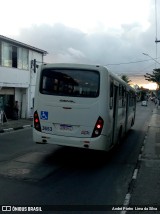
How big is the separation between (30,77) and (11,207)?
79.7ft

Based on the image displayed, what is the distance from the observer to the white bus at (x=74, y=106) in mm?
9703

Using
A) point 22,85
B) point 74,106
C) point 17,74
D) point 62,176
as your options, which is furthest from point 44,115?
point 22,85

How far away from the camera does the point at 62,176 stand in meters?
8.62

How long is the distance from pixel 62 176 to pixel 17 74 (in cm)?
1985

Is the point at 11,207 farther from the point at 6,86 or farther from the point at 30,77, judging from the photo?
the point at 30,77

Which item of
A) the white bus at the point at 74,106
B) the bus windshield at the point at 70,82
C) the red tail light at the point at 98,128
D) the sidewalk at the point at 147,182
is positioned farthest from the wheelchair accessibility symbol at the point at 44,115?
the sidewalk at the point at 147,182

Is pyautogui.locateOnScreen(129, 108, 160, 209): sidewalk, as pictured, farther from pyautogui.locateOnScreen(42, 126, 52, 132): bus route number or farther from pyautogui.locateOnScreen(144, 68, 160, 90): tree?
pyautogui.locateOnScreen(144, 68, 160, 90): tree

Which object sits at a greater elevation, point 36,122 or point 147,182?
point 36,122

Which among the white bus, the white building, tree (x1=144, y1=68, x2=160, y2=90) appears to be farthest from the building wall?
tree (x1=144, y1=68, x2=160, y2=90)

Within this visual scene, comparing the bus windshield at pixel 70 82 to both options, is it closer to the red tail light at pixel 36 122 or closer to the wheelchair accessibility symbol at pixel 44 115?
the wheelchair accessibility symbol at pixel 44 115

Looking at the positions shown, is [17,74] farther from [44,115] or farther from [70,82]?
[70,82]

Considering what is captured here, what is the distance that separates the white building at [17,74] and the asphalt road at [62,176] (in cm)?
1353

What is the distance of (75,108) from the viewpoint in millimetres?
9805

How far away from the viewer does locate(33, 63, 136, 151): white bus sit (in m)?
9.70
